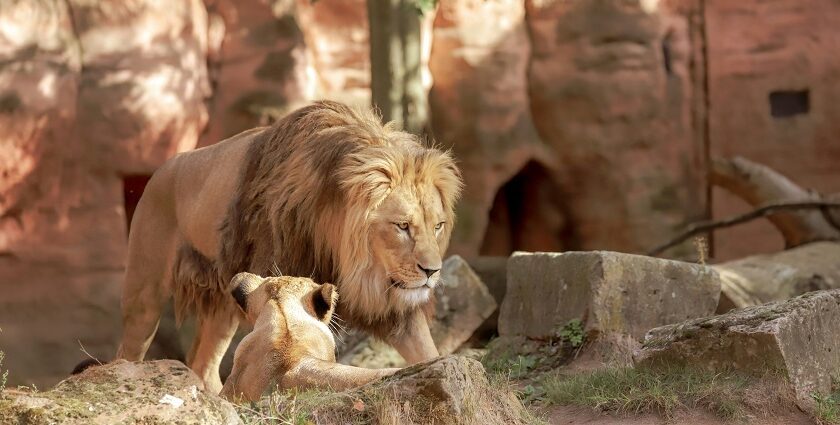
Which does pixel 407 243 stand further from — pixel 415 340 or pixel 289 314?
pixel 289 314

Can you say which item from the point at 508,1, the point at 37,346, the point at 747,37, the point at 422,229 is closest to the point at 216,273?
the point at 422,229

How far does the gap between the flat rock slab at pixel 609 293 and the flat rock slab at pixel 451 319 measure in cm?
90

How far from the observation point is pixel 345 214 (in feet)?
19.2

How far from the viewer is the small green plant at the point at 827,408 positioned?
4.59 metres

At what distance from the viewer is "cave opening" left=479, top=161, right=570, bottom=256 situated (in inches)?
543

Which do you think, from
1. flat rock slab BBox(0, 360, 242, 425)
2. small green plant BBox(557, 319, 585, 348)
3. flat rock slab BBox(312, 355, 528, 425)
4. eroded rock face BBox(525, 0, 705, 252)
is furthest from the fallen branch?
flat rock slab BBox(0, 360, 242, 425)

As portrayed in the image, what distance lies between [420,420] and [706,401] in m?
1.56

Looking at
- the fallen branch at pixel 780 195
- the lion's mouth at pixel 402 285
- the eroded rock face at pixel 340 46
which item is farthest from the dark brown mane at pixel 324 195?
the eroded rock face at pixel 340 46

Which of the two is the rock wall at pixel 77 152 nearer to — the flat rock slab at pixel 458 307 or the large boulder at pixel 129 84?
the large boulder at pixel 129 84

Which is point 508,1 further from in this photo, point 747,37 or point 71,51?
point 71,51

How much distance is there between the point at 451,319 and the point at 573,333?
59.0 inches

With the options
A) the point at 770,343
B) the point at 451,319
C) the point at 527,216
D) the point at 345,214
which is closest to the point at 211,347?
the point at 451,319

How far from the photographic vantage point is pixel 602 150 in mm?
13312

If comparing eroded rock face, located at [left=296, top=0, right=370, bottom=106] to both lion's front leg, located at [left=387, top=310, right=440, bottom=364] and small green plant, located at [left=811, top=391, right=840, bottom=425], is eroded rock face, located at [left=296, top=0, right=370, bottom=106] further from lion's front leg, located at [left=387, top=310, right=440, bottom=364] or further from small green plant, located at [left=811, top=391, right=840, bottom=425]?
small green plant, located at [left=811, top=391, right=840, bottom=425]
